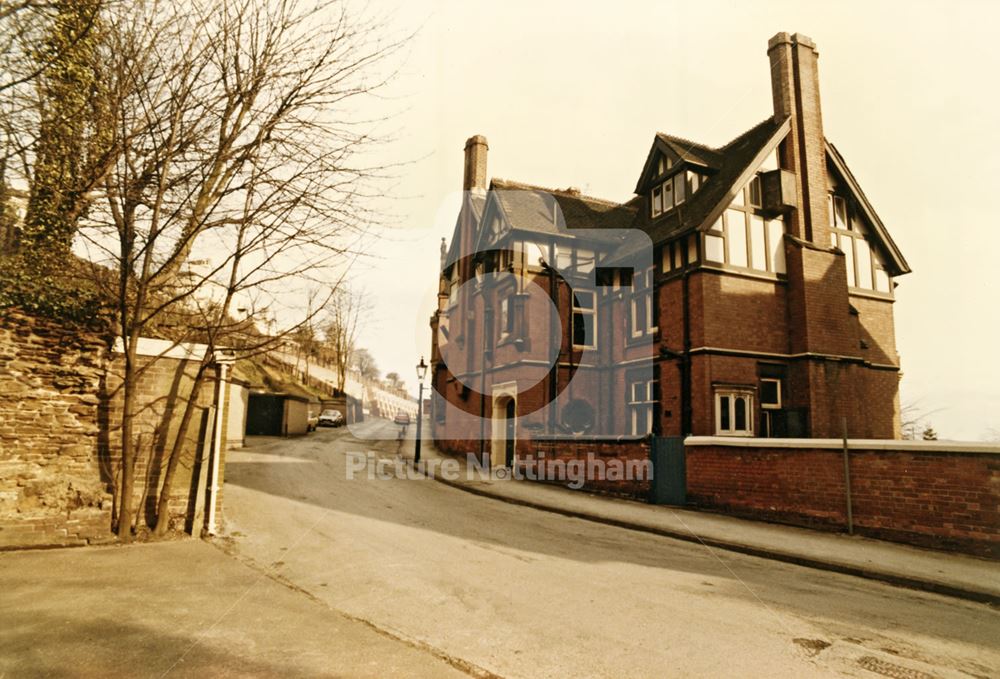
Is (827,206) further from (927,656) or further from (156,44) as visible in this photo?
(156,44)

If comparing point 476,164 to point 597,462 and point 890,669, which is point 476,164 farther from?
point 890,669

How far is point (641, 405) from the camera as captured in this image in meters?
20.5

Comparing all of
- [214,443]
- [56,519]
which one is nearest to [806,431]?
[214,443]

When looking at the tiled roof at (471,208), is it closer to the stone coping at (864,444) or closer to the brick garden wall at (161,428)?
the stone coping at (864,444)

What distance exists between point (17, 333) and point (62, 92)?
130 inches

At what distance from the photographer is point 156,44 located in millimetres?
7340

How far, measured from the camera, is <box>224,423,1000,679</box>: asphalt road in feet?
16.3

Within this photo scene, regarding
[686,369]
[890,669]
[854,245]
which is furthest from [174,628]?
[854,245]

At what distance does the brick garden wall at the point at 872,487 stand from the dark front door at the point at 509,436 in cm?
961

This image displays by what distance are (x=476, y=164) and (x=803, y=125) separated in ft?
51.2

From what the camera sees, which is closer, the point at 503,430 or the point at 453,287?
the point at 503,430

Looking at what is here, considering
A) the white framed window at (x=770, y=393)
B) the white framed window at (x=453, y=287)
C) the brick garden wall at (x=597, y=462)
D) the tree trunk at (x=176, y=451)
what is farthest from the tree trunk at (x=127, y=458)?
the white framed window at (x=453, y=287)

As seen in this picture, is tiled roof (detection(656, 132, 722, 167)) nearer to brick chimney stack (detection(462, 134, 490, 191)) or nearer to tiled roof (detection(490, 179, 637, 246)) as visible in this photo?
tiled roof (detection(490, 179, 637, 246))

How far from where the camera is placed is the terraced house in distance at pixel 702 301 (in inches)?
693
